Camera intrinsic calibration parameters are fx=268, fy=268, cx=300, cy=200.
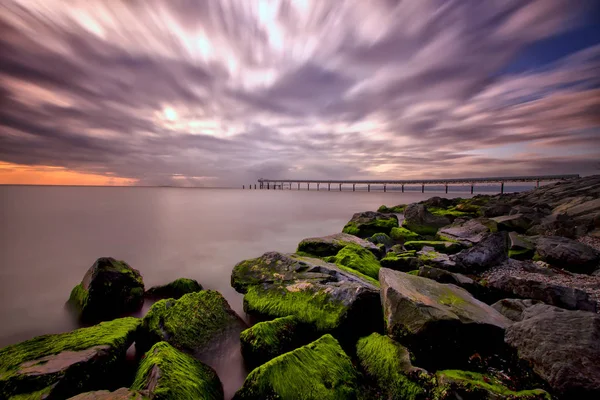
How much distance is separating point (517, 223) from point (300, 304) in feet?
41.6

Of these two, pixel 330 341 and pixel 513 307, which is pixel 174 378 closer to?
pixel 330 341

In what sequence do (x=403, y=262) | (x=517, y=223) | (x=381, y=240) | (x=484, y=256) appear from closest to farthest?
(x=484, y=256)
(x=403, y=262)
(x=381, y=240)
(x=517, y=223)

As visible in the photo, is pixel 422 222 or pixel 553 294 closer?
pixel 553 294

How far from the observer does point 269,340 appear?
12.4 ft

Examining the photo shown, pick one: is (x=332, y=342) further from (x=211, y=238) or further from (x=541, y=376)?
(x=211, y=238)

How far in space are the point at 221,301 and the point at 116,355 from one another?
172cm

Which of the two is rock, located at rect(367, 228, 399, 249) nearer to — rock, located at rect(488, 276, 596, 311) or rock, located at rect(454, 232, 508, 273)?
rock, located at rect(454, 232, 508, 273)

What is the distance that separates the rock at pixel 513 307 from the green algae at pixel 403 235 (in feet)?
27.7

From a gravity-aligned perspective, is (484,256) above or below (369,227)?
above

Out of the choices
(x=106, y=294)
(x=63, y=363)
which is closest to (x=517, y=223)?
(x=106, y=294)

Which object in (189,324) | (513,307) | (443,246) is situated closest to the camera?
(189,324)

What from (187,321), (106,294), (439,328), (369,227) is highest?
(439,328)

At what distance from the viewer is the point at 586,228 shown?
1070cm

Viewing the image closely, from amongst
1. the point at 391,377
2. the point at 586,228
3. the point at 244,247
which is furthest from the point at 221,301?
the point at 586,228
